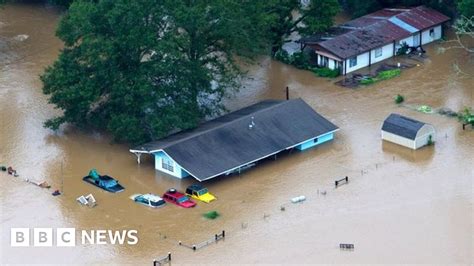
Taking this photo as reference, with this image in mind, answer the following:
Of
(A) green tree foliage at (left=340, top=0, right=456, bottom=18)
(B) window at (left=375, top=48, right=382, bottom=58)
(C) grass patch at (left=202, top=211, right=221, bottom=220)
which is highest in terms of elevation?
(A) green tree foliage at (left=340, top=0, right=456, bottom=18)

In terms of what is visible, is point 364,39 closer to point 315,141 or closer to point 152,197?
point 315,141

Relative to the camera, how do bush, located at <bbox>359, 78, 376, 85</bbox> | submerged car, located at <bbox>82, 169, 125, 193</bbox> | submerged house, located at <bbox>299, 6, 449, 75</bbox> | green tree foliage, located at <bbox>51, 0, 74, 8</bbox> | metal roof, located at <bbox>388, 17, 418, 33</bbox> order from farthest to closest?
green tree foliage, located at <bbox>51, 0, 74, 8</bbox> < metal roof, located at <bbox>388, 17, 418, 33</bbox> < submerged house, located at <bbox>299, 6, 449, 75</bbox> < bush, located at <bbox>359, 78, 376, 85</bbox> < submerged car, located at <bbox>82, 169, 125, 193</bbox>

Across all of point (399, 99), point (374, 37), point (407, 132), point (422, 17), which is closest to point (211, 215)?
point (407, 132)

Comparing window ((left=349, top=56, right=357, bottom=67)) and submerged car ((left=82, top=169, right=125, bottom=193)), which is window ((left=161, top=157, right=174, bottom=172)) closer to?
submerged car ((left=82, top=169, right=125, bottom=193))

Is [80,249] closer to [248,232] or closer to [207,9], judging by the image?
[248,232]

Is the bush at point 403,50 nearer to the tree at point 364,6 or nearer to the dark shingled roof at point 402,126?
the tree at point 364,6

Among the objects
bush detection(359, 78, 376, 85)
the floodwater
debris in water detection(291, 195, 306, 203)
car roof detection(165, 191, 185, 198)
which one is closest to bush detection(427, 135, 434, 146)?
the floodwater
